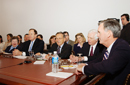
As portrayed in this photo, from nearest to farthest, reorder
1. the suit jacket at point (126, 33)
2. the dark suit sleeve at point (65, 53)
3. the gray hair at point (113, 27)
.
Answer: the gray hair at point (113, 27), the dark suit sleeve at point (65, 53), the suit jacket at point (126, 33)

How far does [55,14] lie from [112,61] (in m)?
5.12

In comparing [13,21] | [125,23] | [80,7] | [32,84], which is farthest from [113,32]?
[13,21]

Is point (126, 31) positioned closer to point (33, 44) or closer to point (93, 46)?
point (93, 46)

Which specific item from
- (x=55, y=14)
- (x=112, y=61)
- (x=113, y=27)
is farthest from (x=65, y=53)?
(x=55, y=14)

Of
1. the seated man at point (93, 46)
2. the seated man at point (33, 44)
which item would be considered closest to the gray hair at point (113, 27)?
the seated man at point (93, 46)

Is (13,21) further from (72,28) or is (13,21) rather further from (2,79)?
(2,79)

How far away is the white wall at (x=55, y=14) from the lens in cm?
492

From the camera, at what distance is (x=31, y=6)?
22.5 feet

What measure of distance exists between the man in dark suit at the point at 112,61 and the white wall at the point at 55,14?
3.40 meters

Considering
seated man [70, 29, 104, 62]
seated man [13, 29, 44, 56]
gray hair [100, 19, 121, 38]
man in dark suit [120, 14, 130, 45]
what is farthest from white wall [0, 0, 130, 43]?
gray hair [100, 19, 121, 38]

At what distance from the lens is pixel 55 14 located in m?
6.16

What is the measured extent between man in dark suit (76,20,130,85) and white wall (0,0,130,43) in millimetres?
3399

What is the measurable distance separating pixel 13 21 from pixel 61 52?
5218mm

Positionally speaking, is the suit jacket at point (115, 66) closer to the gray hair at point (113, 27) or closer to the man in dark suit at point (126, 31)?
the gray hair at point (113, 27)
